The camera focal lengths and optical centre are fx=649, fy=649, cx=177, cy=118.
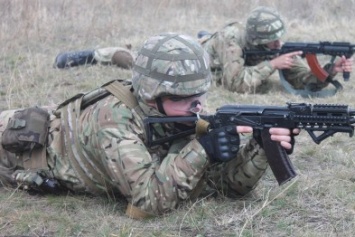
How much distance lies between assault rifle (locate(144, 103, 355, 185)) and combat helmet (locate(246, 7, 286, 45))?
3.49 m

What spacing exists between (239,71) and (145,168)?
3.74m

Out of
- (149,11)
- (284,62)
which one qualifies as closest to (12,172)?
(284,62)

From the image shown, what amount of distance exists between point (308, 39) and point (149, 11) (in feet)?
9.64

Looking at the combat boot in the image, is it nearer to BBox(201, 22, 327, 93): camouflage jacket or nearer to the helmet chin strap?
BBox(201, 22, 327, 93): camouflage jacket

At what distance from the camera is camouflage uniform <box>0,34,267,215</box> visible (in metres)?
3.58

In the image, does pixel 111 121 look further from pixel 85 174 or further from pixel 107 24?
pixel 107 24

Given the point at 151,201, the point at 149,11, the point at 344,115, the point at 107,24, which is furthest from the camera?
the point at 149,11

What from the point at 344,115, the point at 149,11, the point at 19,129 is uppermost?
the point at 344,115

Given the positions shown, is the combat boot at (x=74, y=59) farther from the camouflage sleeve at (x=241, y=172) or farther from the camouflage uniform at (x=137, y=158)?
the camouflage sleeve at (x=241, y=172)

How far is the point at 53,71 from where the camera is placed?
7.37 m

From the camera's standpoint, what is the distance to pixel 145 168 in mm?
3596

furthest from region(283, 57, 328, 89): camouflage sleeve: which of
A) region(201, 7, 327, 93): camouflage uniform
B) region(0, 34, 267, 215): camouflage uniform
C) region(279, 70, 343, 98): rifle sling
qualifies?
region(0, 34, 267, 215): camouflage uniform

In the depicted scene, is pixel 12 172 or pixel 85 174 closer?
pixel 85 174

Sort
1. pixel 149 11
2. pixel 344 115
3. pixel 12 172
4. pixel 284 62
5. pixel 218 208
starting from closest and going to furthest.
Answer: pixel 344 115 → pixel 218 208 → pixel 12 172 → pixel 284 62 → pixel 149 11
